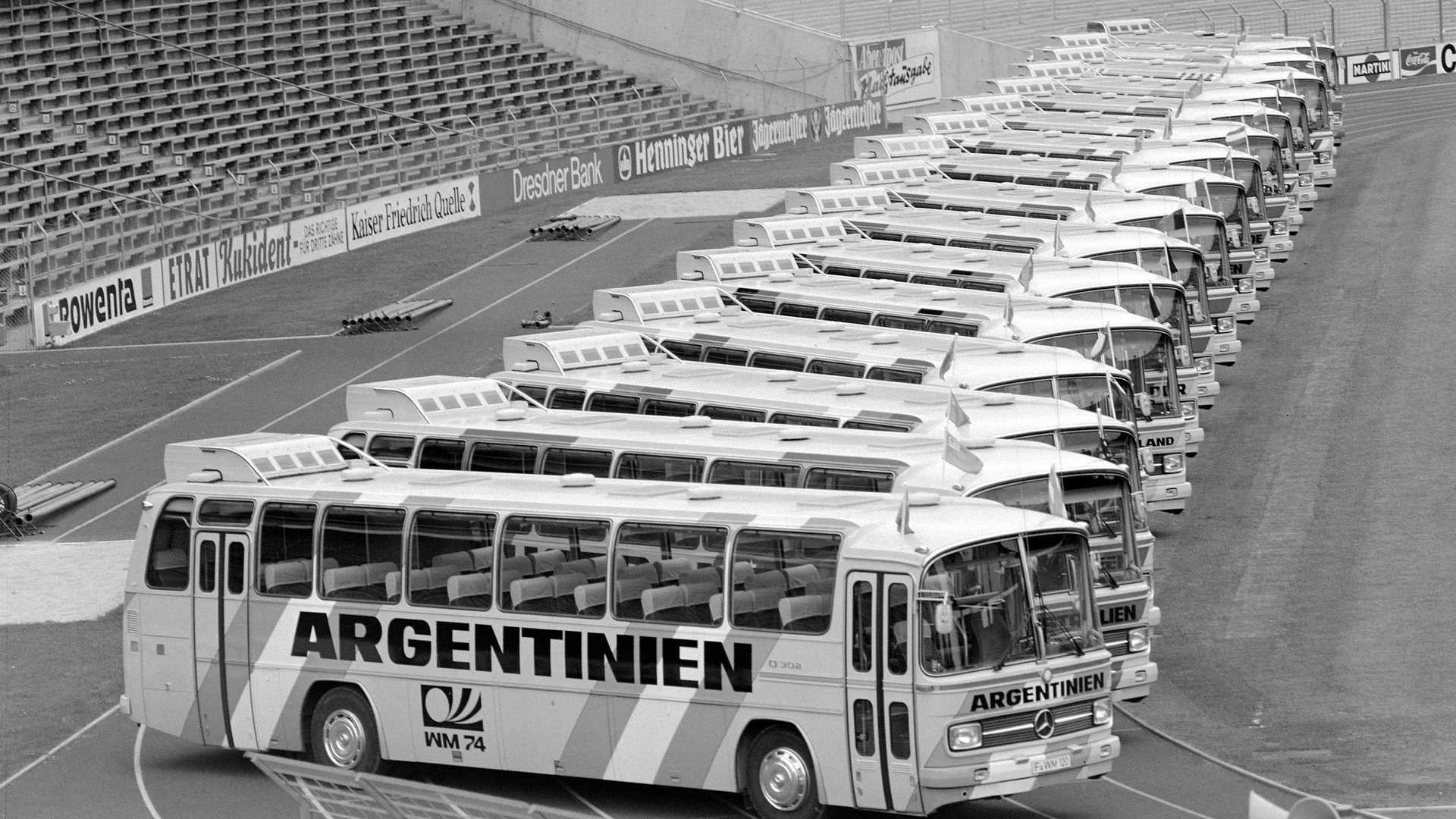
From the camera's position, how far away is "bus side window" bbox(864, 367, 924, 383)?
23156mm

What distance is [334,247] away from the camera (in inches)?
1953

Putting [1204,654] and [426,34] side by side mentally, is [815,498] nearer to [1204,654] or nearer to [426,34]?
[1204,654]

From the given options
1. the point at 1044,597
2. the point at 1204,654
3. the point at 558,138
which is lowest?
the point at 1204,654

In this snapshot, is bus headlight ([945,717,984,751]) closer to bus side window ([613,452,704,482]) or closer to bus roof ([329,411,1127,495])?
bus roof ([329,411,1127,495])

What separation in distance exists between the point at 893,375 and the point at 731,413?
98.7 inches

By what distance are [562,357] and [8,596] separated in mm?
7167

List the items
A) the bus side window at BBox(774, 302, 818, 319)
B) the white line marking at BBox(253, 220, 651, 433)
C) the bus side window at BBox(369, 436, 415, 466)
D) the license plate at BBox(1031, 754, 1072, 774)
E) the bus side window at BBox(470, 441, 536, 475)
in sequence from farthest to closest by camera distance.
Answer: the white line marking at BBox(253, 220, 651, 433), the bus side window at BBox(774, 302, 818, 319), the bus side window at BBox(369, 436, 415, 466), the bus side window at BBox(470, 441, 536, 475), the license plate at BBox(1031, 754, 1072, 774)

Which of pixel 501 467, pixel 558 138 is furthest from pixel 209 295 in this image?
pixel 501 467

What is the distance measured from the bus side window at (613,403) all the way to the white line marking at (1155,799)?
833cm

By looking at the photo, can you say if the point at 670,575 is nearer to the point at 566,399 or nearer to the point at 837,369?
the point at 566,399

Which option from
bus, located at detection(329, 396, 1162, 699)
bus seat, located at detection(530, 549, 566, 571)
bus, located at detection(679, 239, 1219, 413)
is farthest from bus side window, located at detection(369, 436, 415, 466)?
bus, located at detection(679, 239, 1219, 413)

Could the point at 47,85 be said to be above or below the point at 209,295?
above

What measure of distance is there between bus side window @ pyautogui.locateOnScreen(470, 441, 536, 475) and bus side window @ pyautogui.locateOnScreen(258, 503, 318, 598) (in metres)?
3.08

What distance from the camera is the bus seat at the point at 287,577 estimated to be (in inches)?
683
